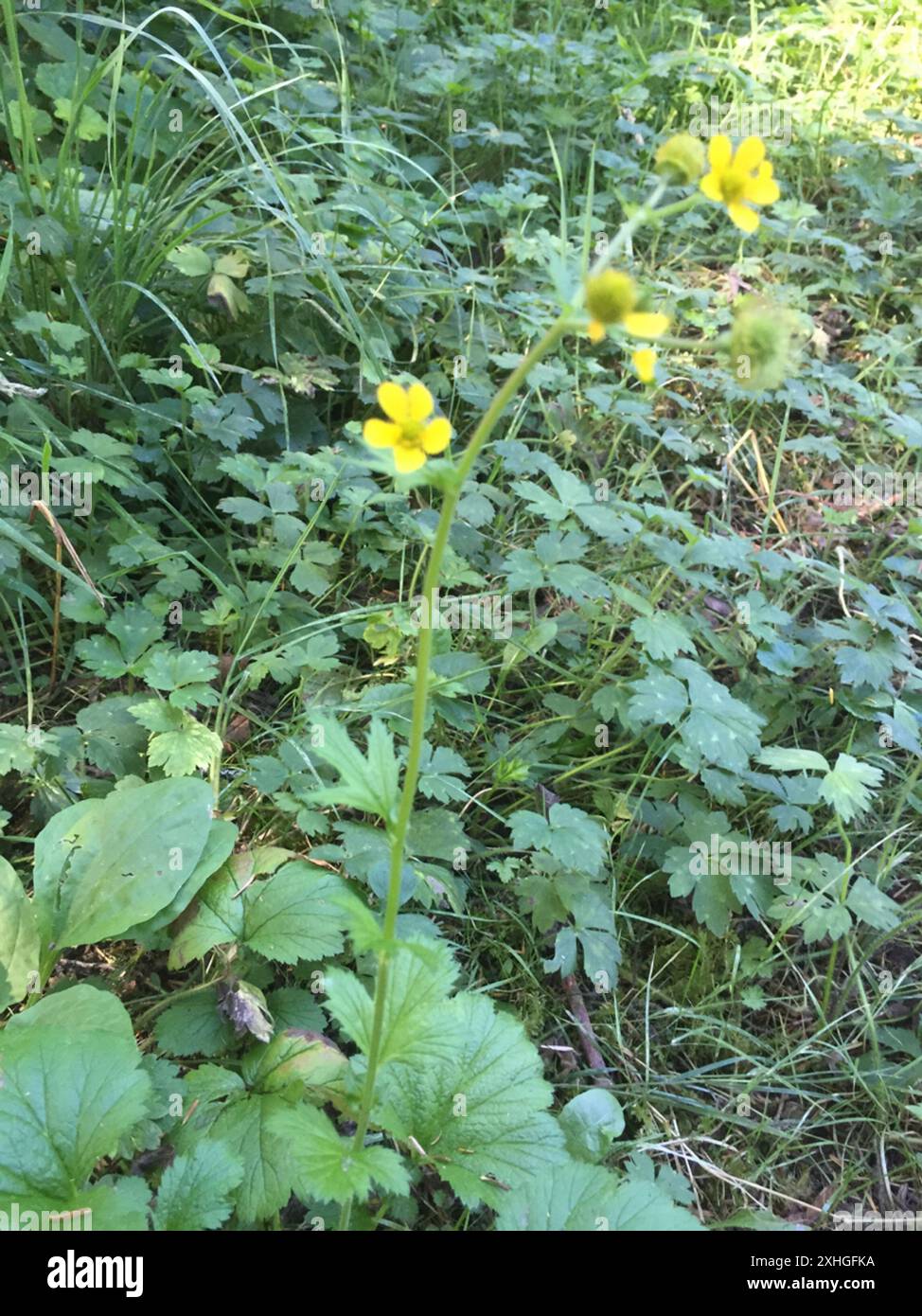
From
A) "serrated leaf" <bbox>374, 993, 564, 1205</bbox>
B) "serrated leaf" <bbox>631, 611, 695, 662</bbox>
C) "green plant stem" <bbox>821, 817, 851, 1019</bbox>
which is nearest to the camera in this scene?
"serrated leaf" <bbox>374, 993, 564, 1205</bbox>

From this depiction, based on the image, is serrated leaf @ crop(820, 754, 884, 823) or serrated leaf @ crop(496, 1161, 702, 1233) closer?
serrated leaf @ crop(496, 1161, 702, 1233)

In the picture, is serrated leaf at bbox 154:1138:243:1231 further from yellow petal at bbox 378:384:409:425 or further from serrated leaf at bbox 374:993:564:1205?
yellow petal at bbox 378:384:409:425

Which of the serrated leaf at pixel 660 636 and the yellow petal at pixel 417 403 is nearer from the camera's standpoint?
the yellow petal at pixel 417 403

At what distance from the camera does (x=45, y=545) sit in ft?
5.70

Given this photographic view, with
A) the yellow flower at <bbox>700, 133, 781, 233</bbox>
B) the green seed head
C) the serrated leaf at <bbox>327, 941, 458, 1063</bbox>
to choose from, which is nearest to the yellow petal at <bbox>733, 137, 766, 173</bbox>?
the yellow flower at <bbox>700, 133, 781, 233</bbox>

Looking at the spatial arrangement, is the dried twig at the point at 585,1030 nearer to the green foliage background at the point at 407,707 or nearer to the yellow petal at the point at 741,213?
the green foliage background at the point at 407,707

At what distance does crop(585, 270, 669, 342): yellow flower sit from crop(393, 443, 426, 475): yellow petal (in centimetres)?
17

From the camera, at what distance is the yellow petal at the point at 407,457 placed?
2.52ft

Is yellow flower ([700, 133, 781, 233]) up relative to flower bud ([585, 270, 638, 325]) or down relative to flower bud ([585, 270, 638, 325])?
up

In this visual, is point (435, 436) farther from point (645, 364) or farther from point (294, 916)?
point (294, 916)

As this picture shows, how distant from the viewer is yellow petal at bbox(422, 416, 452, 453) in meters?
0.78

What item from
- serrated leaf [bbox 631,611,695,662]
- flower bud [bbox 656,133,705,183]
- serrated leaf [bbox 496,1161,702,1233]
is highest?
flower bud [bbox 656,133,705,183]

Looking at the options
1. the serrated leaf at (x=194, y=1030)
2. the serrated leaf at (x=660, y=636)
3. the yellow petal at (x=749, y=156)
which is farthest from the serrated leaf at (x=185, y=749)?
the yellow petal at (x=749, y=156)
